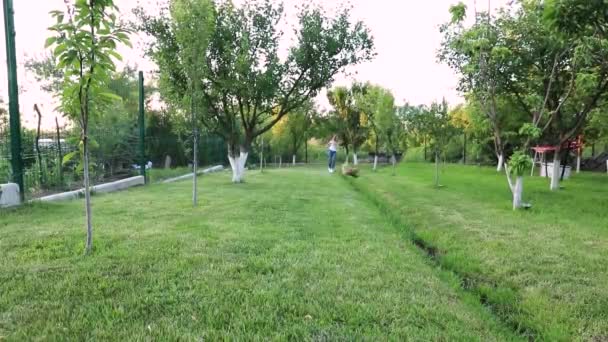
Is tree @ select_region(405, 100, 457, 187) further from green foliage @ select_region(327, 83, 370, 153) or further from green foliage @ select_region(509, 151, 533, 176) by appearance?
green foliage @ select_region(327, 83, 370, 153)

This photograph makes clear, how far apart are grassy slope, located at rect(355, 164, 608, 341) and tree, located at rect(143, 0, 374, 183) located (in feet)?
16.3

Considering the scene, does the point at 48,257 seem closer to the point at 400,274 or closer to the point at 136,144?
the point at 400,274

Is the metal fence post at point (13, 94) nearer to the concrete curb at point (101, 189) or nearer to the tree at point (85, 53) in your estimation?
the concrete curb at point (101, 189)

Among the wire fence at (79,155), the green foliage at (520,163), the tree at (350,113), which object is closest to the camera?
the green foliage at (520,163)

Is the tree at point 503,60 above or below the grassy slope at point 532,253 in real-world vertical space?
above

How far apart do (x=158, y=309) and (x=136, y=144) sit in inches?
464

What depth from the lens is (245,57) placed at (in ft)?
35.7

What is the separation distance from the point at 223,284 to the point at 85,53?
2.38 metres

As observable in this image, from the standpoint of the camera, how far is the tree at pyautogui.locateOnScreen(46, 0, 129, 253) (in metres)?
3.44

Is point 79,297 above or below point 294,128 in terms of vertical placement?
below

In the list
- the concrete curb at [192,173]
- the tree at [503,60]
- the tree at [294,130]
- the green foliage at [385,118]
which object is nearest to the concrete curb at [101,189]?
the concrete curb at [192,173]

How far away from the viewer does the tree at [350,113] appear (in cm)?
2514

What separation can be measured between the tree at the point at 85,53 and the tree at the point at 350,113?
21035 mm

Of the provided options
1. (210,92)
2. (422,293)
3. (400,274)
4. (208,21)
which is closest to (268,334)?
(422,293)
